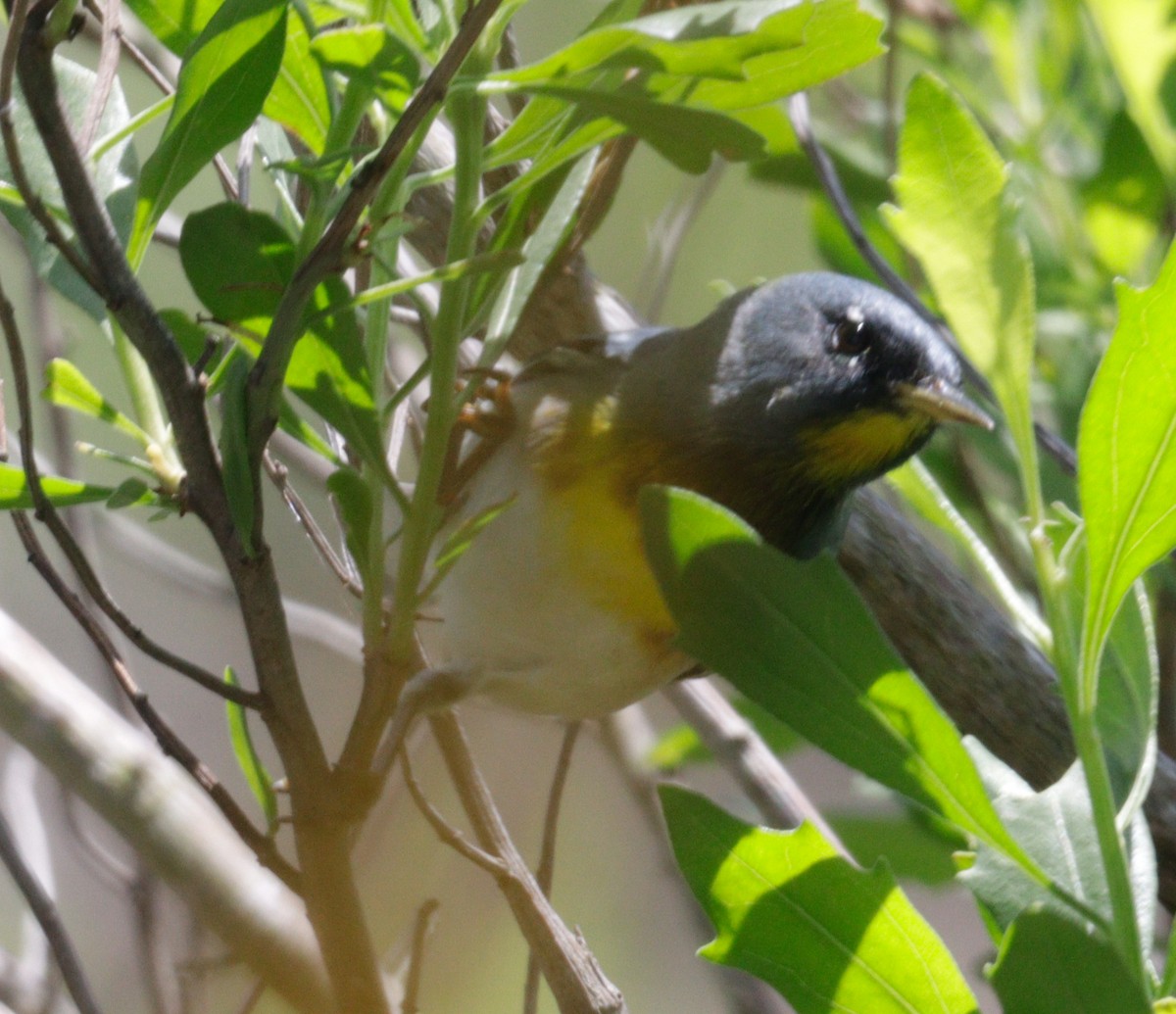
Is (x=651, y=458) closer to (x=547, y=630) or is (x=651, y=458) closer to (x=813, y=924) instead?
(x=547, y=630)

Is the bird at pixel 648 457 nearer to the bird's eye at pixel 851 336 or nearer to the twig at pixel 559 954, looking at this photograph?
the bird's eye at pixel 851 336

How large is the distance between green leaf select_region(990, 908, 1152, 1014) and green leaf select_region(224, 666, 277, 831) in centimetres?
33

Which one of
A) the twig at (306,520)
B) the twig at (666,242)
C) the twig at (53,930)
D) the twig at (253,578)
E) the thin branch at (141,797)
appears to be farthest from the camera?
the twig at (666,242)

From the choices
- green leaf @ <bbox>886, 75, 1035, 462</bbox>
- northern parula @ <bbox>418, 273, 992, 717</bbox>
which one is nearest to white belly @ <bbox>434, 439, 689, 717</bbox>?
northern parula @ <bbox>418, 273, 992, 717</bbox>

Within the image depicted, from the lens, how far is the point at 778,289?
40.1 inches

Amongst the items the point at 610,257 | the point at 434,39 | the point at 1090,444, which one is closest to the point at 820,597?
the point at 1090,444

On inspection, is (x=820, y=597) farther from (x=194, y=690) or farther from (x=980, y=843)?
(x=194, y=690)

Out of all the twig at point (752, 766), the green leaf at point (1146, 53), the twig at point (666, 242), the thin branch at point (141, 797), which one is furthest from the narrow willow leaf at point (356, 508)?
the green leaf at point (1146, 53)

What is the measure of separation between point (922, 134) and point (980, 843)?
0.32 meters

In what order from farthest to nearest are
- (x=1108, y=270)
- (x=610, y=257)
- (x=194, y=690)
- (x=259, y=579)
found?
(x=610, y=257)
(x=194, y=690)
(x=1108, y=270)
(x=259, y=579)

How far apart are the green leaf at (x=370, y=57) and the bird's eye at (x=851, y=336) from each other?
469 mm

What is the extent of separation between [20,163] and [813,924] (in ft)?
1.50

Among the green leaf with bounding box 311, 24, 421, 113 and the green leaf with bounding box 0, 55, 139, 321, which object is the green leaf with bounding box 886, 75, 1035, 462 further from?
the green leaf with bounding box 0, 55, 139, 321

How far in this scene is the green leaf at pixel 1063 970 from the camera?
1.70 ft
